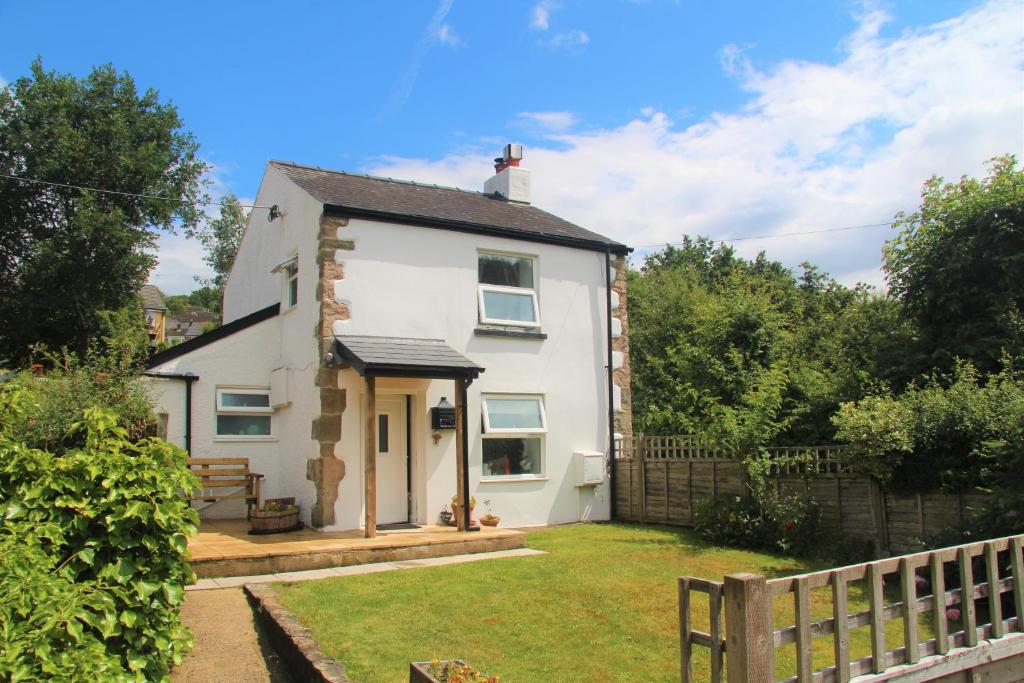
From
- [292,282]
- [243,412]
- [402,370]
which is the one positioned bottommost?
[243,412]

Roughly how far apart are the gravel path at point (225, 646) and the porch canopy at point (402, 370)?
311cm

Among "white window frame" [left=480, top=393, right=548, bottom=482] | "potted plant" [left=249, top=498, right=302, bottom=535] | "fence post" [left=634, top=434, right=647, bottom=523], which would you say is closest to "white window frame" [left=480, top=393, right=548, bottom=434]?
"white window frame" [left=480, top=393, right=548, bottom=482]

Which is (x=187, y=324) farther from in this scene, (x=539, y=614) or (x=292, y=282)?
(x=539, y=614)

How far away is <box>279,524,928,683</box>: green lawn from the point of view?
5.98 meters

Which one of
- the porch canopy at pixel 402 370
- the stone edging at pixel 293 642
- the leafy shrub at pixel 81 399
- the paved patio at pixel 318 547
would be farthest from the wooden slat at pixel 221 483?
the stone edging at pixel 293 642

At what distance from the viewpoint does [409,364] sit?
1119 cm

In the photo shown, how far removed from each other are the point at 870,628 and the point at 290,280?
37.8 ft

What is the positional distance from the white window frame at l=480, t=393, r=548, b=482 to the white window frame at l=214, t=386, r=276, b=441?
3.85 metres

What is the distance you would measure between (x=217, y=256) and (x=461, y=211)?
2980 cm

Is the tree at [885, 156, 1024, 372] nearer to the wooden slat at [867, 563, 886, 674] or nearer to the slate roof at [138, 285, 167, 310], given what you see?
the wooden slat at [867, 563, 886, 674]

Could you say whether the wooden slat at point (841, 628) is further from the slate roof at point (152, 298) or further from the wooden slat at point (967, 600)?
the slate roof at point (152, 298)

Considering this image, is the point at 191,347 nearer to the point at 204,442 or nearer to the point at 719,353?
the point at 204,442

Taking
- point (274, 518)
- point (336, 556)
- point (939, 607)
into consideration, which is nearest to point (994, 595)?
point (939, 607)

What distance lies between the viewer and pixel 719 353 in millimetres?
15422
